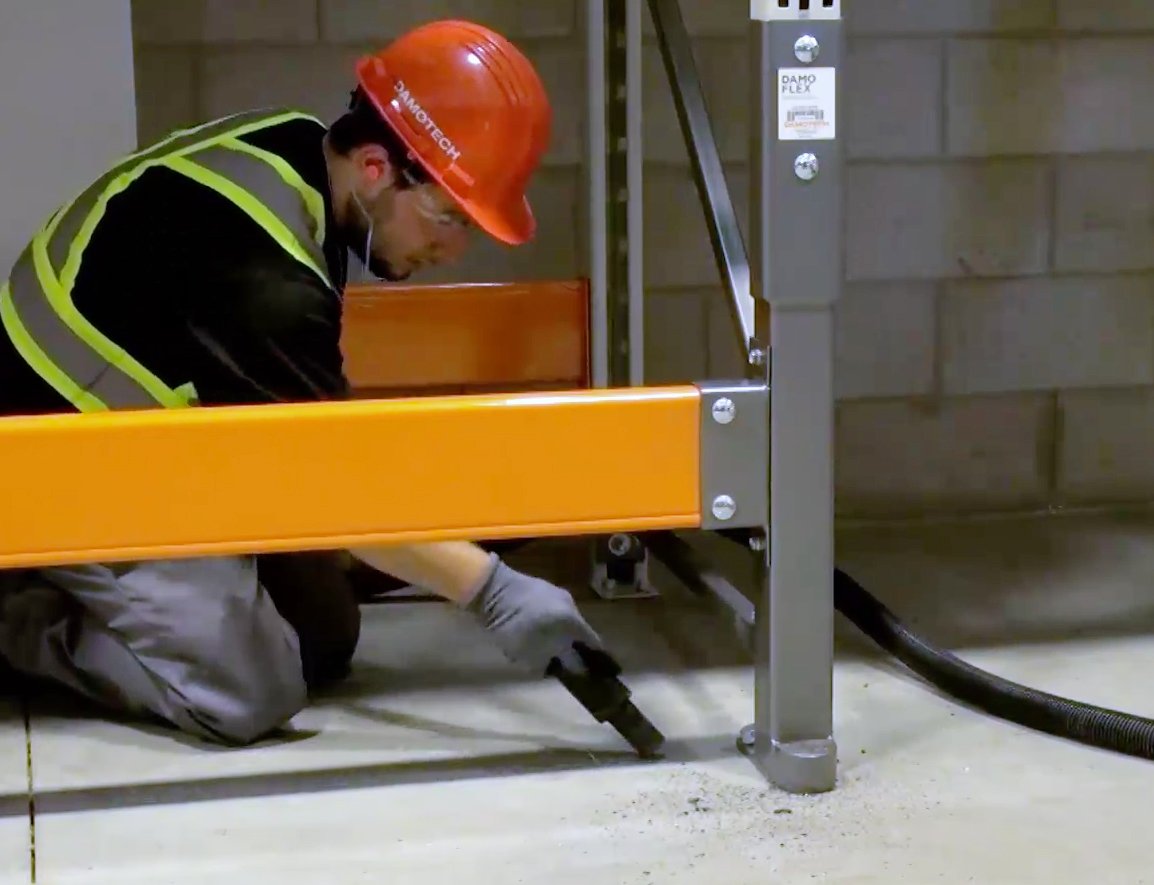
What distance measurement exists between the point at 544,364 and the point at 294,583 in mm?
539

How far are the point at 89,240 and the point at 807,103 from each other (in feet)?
2.55

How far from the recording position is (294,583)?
1915mm

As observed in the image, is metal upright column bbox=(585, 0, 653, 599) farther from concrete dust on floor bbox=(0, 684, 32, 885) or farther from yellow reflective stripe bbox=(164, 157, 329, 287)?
concrete dust on floor bbox=(0, 684, 32, 885)

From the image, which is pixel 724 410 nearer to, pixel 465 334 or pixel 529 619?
pixel 529 619

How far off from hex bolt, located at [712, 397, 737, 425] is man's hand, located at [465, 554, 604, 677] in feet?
0.99

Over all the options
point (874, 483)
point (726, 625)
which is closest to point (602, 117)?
point (726, 625)

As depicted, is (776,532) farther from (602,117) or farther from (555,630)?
(602,117)

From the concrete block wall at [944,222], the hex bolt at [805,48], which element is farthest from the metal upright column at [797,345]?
the concrete block wall at [944,222]

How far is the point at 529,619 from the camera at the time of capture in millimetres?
1641

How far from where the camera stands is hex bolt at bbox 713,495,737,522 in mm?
1501

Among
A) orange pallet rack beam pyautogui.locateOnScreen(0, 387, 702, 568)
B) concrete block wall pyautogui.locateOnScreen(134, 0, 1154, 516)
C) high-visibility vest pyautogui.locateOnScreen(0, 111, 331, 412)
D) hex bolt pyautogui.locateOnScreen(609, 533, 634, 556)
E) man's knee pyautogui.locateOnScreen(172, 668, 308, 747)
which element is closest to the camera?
orange pallet rack beam pyautogui.locateOnScreen(0, 387, 702, 568)

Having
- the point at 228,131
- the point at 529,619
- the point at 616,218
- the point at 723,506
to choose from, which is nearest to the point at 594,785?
the point at 529,619

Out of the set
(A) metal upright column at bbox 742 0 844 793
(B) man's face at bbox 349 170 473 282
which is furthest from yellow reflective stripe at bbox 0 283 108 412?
(A) metal upright column at bbox 742 0 844 793

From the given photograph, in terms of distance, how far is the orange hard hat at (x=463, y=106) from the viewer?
1.62 meters
